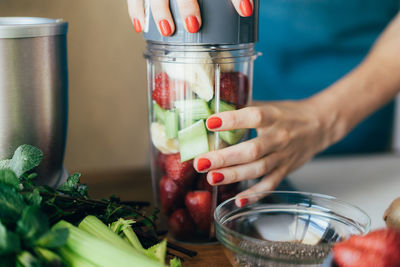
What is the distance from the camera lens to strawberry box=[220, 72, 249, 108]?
2.04 feet

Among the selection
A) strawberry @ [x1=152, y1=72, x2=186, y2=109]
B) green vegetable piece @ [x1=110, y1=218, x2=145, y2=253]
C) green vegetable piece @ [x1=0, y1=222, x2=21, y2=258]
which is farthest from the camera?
strawberry @ [x1=152, y1=72, x2=186, y2=109]

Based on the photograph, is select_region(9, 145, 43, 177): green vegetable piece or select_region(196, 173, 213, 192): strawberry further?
select_region(196, 173, 213, 192): strawberry

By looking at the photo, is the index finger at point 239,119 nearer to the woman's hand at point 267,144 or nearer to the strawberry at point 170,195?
the woman's hand at point 267,144

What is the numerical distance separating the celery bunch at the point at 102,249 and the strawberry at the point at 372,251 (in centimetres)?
17

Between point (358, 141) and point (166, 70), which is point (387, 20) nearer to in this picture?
point (358, 141)

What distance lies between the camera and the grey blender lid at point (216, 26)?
0.58 meters

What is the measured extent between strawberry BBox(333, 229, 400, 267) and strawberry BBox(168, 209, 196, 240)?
24cm

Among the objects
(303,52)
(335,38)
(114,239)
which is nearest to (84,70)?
(303,52)

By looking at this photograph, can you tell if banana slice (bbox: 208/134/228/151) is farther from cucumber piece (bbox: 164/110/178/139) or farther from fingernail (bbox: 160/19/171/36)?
fingernail (bbox: 160/19/171/36)

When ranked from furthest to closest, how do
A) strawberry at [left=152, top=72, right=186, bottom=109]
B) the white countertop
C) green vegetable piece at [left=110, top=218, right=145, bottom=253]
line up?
the white countertop < strawberry at [left=152, top=72, right=186, bottom=109] < green vegetable piece at [left=110, top=218, right=145, bottom=253]

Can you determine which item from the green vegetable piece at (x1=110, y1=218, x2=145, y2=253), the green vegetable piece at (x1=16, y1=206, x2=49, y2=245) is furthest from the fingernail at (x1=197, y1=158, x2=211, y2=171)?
the green vegetable piece at (x1=16, y1=206, x2=49, y2=245)

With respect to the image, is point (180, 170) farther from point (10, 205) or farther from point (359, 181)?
point (359, 181)

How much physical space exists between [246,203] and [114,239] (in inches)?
8.1

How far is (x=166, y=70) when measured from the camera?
64 cm
